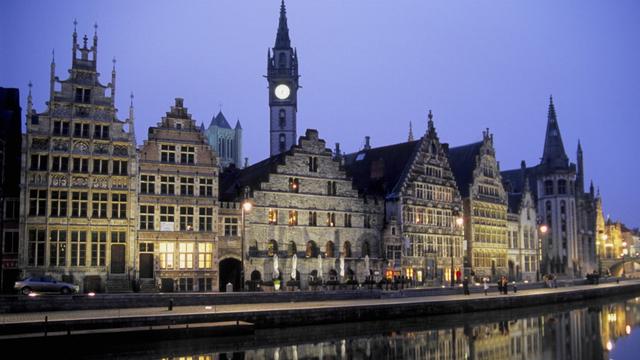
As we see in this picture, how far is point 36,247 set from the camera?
4822cm

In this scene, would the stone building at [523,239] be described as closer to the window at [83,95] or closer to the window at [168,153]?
the window at [168,153]

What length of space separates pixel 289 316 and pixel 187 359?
8282 millimetres

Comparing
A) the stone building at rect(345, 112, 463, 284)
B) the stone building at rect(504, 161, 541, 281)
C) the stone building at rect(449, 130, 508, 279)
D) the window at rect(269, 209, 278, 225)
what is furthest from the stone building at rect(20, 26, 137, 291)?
the stone building at rect(504, 161, 541, 281)

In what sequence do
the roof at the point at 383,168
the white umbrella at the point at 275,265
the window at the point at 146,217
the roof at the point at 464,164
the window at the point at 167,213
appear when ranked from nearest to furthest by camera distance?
the window at the point at 146,217 < the window at the point at 167,213 < the white umbrella at the point at 275,265 < the roof at the point at 383,168 < the roof at the point at 464,164

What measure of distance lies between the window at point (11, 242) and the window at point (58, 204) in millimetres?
2701

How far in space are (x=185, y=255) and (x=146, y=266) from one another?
289cm

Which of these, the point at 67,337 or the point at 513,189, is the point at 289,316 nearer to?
the point at 67,337

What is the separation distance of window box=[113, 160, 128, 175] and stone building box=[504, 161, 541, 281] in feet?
155

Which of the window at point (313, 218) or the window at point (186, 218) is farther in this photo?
the window at point (313, 218)

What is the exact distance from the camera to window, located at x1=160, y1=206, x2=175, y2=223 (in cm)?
5247

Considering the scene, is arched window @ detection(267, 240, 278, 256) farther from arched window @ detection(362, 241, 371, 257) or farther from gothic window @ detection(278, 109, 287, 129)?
gothic window @ detection(278, 109, 287, 129)

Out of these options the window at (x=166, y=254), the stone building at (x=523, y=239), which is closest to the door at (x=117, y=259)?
the window at (x=166, y=254)

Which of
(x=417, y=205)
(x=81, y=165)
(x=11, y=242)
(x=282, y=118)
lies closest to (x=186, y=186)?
(x=81, y=165)

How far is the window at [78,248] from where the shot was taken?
49344mm
